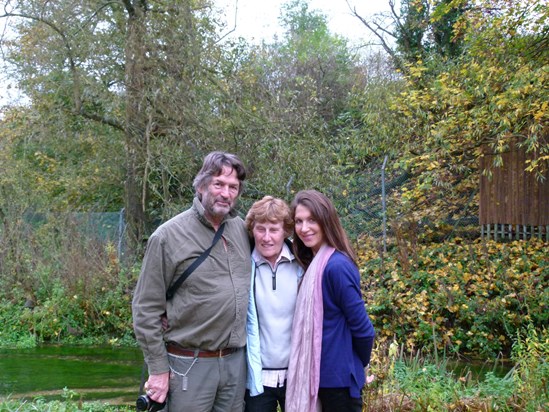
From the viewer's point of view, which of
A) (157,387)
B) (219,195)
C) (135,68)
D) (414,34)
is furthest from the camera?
(414,34)

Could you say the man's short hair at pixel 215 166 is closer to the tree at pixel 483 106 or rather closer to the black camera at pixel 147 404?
the black camera at pixel 147 404

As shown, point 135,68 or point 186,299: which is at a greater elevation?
point 135,68

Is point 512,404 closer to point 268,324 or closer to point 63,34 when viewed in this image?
point 268,324

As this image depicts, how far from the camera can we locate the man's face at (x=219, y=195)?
3439 mm

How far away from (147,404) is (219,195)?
107cm

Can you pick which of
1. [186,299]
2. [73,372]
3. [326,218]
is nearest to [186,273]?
[186,299]

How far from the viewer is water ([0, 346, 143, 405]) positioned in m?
7.87

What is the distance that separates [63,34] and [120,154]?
2459mm

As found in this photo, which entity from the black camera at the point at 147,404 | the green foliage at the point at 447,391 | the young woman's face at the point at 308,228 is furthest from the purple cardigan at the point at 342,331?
the green foliage at the point at 447,391

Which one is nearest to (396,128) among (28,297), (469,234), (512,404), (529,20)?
(469,234)

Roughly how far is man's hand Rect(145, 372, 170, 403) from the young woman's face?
958 millimetres

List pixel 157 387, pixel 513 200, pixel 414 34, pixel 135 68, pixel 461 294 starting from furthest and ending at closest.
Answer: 1. pixel 414 34
2. pixel 513 200
3. pixel 135 68
4. pixel 461 294
5. pixel 157 387

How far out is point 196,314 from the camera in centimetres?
332

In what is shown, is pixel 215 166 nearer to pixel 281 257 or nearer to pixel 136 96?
pixel 281 257
